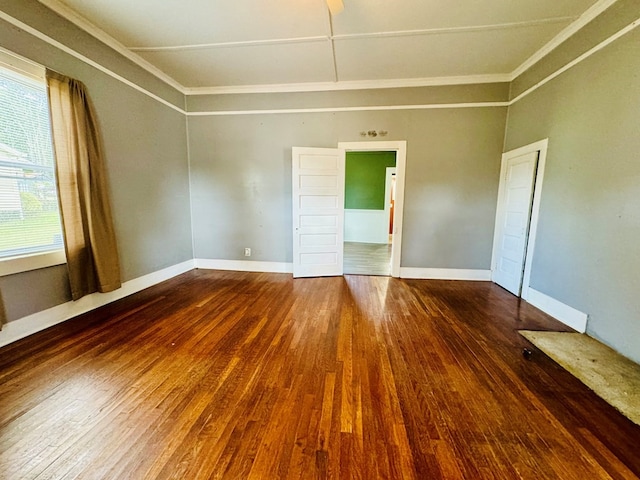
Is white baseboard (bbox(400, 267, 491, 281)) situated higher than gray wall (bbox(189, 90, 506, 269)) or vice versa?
gray wall (bbox(189, 90, 506, 269))

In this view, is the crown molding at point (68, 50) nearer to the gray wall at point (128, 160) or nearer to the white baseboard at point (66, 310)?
the gray wall at point (128, 160)

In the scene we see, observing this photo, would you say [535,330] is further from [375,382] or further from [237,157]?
[237,157]

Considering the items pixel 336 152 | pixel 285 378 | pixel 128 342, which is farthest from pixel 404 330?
pixel 336 152

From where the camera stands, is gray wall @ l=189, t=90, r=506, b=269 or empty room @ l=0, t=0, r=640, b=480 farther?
gray wall @ l=189, t=90, r=506, b=269

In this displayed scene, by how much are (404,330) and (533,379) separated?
996 mm

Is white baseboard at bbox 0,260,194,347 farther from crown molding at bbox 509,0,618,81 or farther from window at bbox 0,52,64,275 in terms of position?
crown molding at bbox 509,0,618,81

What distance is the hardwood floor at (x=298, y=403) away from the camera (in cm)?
125

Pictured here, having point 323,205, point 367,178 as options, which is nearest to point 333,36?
point 323,205

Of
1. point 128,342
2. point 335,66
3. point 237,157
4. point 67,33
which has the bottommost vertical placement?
point 128,342

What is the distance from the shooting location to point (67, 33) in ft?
8.42

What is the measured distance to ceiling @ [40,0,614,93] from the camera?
2.46 meters

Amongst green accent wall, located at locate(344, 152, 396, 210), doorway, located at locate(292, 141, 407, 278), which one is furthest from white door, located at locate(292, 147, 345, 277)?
green accent wall, located at locate(344, 152, 396, 210)

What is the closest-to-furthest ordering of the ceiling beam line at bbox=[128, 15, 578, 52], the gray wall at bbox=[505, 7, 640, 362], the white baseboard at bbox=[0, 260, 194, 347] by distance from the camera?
the gray wall at bbox=[505, 7, 640, 362]
the white baseboard at bbox=[0, 260, 194, 347]
the ceiling beam line at bbox=[128, 15, 578, 52]

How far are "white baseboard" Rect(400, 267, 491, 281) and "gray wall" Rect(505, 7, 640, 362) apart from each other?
101cm
